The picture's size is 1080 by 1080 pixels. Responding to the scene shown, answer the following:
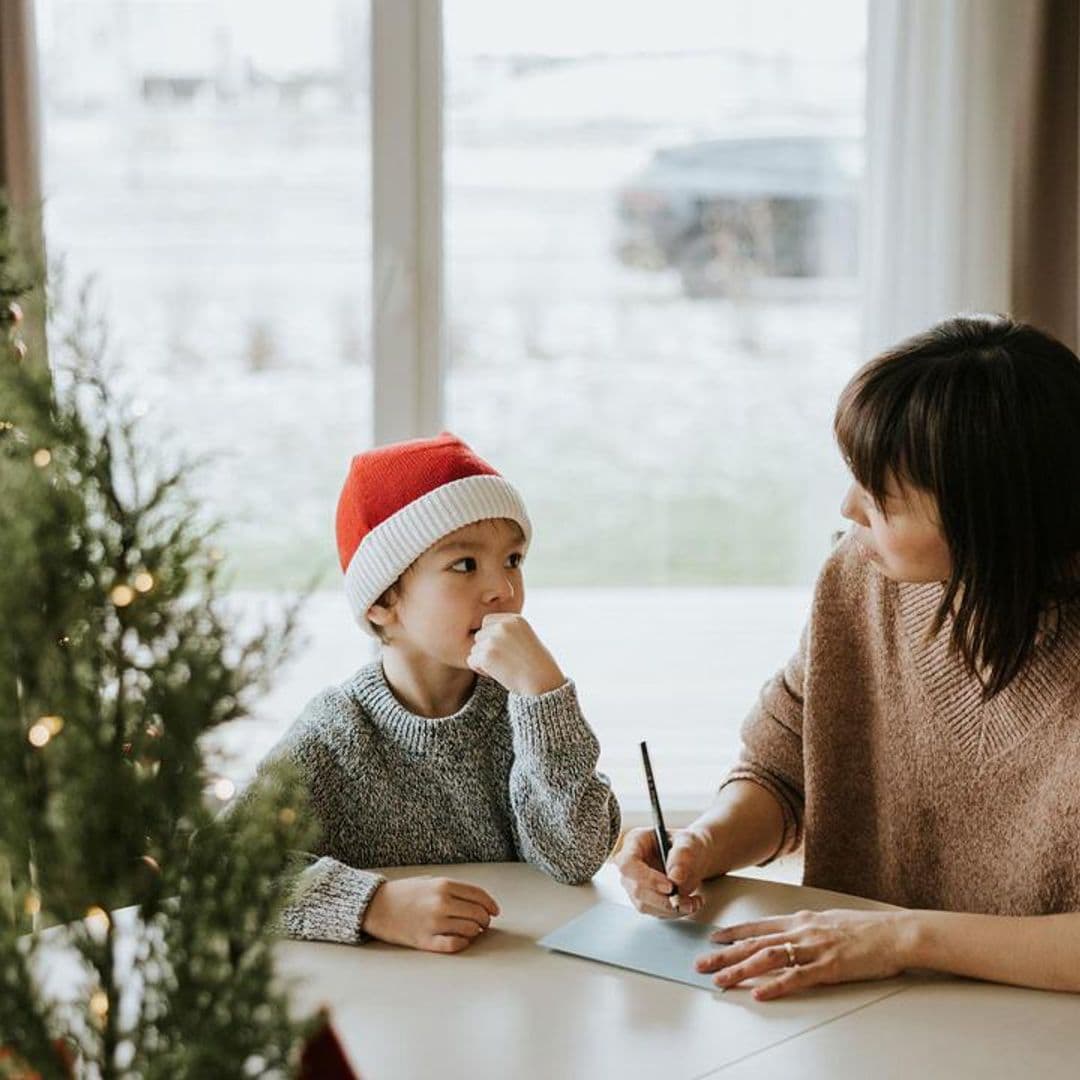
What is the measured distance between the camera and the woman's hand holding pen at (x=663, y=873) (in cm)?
152

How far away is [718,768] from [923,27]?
5.43 feet

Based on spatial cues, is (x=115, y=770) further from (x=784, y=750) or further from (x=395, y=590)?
(x=784, y=750)

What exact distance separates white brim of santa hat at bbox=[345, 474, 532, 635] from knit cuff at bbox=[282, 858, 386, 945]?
398mm

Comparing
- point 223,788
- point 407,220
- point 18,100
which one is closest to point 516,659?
point 223,788

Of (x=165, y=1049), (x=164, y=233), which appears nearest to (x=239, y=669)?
(x=165, y=1049)

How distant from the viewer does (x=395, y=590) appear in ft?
5.92

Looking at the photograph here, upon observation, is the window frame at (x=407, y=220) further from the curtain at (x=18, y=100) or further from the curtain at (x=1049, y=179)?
the curtain at (x=1049, y=179)

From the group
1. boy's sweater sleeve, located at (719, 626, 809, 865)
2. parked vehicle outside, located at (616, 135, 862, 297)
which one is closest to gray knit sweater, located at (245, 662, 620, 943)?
boy's sweater sleeve, located at (719, 626, 809, 865)

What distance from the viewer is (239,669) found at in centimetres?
76

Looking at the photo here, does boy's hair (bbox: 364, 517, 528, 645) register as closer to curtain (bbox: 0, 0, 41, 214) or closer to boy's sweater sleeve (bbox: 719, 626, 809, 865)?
boy's sweater sleeve (bbox: 719, 626, 809, 865)

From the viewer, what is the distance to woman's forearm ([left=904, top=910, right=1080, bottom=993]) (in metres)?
1.32

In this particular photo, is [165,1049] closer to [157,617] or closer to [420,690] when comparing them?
[157,617]

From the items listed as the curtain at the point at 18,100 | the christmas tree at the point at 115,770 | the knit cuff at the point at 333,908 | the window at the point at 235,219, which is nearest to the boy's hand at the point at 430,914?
the knit cuff at the point at 333,908

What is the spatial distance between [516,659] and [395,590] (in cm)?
22
